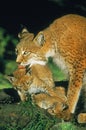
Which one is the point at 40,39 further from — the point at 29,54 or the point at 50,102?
the point at 50,102

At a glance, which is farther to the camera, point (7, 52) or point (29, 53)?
point (7, 52)

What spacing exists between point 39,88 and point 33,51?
0.87m

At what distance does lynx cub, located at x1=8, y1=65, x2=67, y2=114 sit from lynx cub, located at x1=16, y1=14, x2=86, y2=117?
1.37ft

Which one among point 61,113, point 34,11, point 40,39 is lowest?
point 61,113

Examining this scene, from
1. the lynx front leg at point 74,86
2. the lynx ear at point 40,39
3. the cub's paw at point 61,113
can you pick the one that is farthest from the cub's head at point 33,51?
the cub's paw at point 61,113

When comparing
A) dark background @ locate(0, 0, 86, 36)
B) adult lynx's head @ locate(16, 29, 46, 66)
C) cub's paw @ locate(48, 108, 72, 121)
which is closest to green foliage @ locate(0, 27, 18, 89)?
dark background @ locate(0, 0, 86, 36)

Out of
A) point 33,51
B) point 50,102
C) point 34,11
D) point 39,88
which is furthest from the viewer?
point 34,11

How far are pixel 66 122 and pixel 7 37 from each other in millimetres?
7088

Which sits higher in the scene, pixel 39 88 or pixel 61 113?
pixel 39 88

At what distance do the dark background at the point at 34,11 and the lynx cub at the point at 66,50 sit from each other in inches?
240

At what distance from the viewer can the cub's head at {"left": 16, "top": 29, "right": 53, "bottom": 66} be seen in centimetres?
961

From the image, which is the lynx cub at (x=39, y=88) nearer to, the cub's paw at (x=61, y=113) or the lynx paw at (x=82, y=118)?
the cub's paw at (x=61, y=113)

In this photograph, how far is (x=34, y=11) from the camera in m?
16.6

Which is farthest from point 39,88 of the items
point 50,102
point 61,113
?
point 61,113
